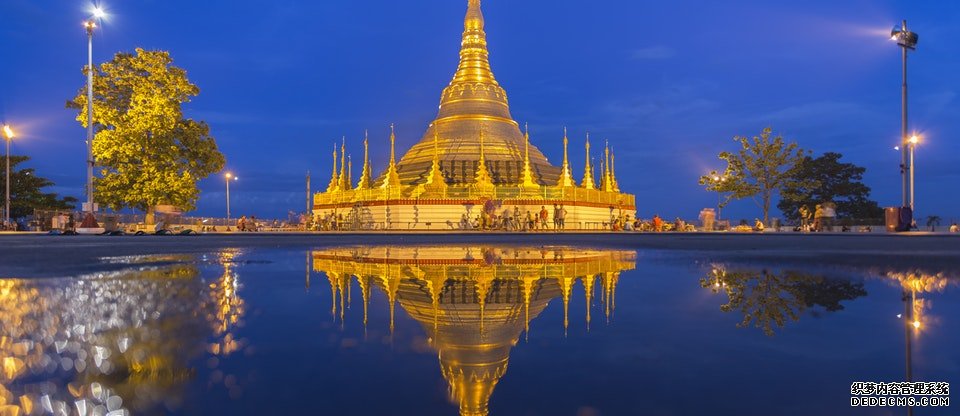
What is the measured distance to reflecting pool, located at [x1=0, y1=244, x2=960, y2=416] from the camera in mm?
1882

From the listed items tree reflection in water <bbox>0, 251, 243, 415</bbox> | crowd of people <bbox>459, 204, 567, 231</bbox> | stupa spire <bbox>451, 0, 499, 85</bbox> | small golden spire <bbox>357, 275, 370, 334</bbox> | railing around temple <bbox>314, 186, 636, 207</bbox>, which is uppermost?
stupa spire <bbox>451, 0, 499, 85</bbox>

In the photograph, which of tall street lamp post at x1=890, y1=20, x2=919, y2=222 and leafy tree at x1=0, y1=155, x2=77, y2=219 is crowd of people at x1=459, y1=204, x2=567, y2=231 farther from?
leafy tree at x1=0, y1=155, x2=77, y2=219

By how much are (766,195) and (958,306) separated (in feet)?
124

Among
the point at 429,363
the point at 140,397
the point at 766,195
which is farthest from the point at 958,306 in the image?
the point at 766,195

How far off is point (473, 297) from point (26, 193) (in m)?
53.2

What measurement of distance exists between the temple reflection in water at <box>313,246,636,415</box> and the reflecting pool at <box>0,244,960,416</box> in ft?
0.07

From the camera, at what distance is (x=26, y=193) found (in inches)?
1737

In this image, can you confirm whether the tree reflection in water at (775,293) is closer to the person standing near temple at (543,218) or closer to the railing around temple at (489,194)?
the person standing near temple at (543,218)

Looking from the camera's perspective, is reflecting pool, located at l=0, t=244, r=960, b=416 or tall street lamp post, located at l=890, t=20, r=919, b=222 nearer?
reflecting pool, located at l=0, t=244, r=960, b=416

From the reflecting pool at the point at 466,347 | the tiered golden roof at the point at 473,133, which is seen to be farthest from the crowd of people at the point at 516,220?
the reflecting pool at the point at 466,347

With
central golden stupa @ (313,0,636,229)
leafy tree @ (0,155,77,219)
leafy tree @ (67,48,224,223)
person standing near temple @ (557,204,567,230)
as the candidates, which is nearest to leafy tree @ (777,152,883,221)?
central golden stupa @ (313,0,636,229)

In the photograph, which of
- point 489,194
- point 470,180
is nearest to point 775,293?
point 489,194

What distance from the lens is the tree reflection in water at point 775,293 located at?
11.6 feet

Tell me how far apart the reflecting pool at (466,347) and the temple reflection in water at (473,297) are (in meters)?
0.02
